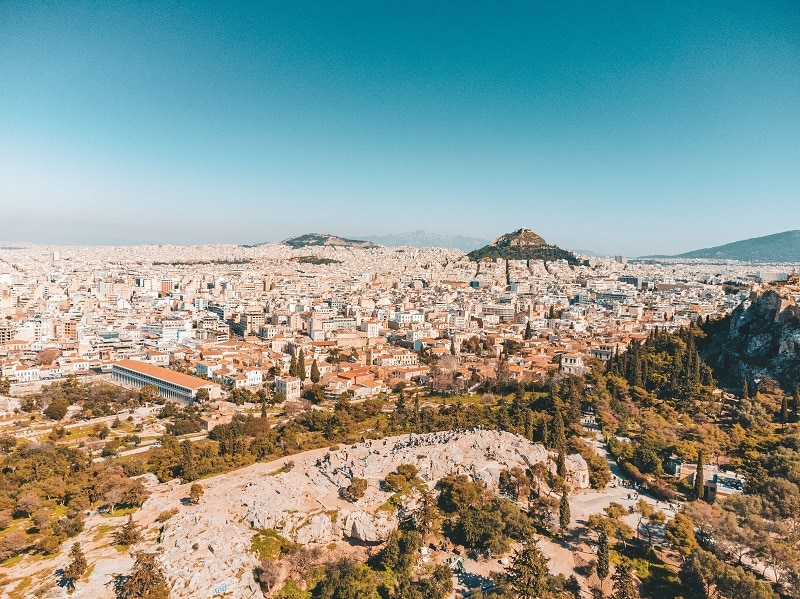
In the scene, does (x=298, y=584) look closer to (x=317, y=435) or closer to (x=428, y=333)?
(x=317, y=435)

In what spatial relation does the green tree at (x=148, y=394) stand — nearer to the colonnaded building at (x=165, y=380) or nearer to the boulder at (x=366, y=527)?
the colonnaded building at (x=165, y=380)

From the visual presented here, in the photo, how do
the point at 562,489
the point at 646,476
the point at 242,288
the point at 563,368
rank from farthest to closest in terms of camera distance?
the point at 242,288 → the point at 563,368 → the point at 646,476 → the point at 562,489

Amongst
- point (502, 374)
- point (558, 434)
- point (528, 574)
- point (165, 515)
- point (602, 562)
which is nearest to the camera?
point (528, 574)

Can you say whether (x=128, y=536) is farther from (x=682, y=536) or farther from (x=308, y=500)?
(x=682, y=536)

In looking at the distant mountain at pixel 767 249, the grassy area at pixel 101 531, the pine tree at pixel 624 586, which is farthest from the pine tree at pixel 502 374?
the distant mountain at pixel 767 249

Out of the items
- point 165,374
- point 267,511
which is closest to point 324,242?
point 165,374

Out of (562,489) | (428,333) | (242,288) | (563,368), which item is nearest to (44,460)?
(562,489)
